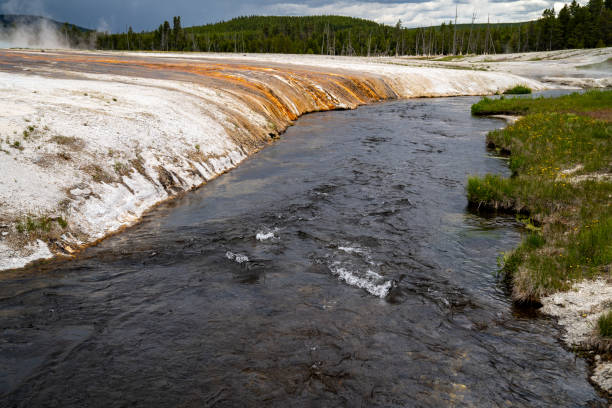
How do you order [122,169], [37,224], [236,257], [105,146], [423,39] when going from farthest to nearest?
[423,39] < [105,146] < [122,169] < [236,257] < [37,224]

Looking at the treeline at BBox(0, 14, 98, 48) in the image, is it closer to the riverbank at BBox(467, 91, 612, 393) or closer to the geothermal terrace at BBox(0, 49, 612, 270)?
the geothermal terrace at BBox(0, 49, 612, 270)

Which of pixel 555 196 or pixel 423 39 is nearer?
pixel 555 196

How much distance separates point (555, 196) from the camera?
469 inches

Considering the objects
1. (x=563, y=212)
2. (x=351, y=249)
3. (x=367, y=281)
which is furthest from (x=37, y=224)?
(x=563, y=212)

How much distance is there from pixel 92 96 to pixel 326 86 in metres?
21.6

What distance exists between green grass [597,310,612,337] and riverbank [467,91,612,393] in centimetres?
11

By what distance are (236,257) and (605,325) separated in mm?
6665

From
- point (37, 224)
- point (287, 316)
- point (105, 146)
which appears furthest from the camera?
point (105, 146)

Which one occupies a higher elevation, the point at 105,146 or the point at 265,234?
the point at 105,146

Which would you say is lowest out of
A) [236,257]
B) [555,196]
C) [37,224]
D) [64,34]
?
[236,257]

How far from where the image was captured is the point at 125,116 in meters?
15.3

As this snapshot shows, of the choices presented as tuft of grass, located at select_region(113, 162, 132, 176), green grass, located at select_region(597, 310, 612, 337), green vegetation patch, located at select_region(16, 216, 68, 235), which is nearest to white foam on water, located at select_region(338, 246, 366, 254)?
green grass, located at select_region(597, 310, 612, 337)

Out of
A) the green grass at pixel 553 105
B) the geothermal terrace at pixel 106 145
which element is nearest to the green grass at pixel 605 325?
the geothermal terrace at pixel 106 145

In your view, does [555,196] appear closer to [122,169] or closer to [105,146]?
[122,169]
